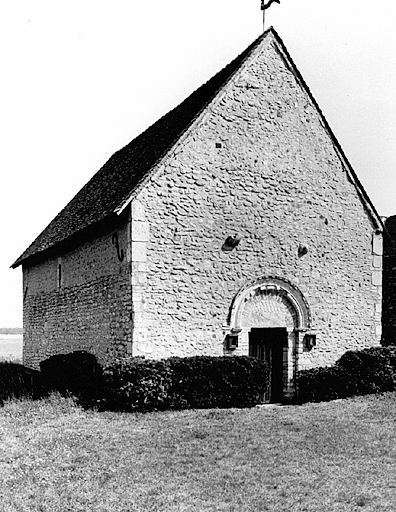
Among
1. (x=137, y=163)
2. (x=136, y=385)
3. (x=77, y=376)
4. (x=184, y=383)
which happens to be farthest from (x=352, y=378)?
(x=137, y=163)

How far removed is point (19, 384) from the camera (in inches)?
709

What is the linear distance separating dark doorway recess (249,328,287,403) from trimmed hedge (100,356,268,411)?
166cm

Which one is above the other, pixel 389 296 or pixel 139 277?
pixel 139 277

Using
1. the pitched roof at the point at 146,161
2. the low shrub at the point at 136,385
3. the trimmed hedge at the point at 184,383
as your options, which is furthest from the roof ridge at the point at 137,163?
the trimmed hedge at the point at 184,383

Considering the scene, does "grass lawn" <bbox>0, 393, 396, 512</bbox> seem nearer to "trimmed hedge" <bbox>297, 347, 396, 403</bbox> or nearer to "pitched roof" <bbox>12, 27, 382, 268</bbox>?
"trimmed hedge" <bbox>297, 347, 396, 403</bbox>

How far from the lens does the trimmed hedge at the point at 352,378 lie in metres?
15.9

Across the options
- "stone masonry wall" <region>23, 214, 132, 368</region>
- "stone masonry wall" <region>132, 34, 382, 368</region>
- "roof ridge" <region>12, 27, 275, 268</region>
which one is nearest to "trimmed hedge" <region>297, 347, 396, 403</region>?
"stone masonry wall" <region>132, 34, 382, 368</region>

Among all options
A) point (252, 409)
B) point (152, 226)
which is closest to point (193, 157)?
point (152, 226)

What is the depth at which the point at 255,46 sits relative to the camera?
16359 millimetres

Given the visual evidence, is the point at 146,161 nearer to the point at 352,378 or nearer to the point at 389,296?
the point at 352,378

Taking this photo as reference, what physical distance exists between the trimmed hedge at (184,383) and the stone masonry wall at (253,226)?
0.91 meters

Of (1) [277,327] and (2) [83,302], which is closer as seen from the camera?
(1) [277,327]

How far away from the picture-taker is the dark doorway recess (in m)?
16.5

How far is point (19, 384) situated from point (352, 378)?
1005cm
